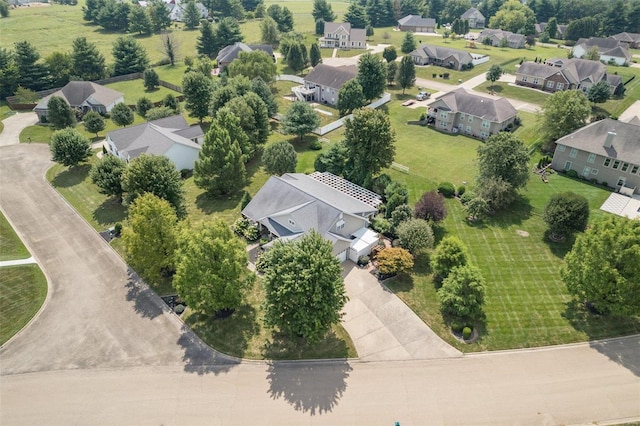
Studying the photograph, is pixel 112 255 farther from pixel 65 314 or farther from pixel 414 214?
→ pixel 414 214

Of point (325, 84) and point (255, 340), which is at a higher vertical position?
point (325, 84)

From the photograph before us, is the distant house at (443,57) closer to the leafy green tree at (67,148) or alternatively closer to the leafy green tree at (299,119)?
the leafy green tree at (299,119)

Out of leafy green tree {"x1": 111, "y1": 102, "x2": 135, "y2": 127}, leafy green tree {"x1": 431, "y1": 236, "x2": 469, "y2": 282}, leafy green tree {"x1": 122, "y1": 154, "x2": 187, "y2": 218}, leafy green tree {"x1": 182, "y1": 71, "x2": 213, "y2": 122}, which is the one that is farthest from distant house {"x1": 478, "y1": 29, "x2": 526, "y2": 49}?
leafy green tree {"x1": 122, "y1": 154, "x2": 187, "y2": 218}

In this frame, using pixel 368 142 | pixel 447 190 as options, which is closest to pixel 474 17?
pixel 447 190

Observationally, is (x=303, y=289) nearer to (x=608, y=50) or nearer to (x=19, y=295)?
(x=19, y=295)

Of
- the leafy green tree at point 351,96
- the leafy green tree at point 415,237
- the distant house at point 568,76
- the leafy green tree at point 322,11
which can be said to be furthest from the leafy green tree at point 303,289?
the leafy green tree at point 322,11

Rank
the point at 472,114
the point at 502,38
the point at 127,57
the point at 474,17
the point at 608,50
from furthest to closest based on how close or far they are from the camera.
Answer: the point at 474,17 → the point at 502,38 → the point at 608,50 → the point at 127,57 → the point at 472,114
